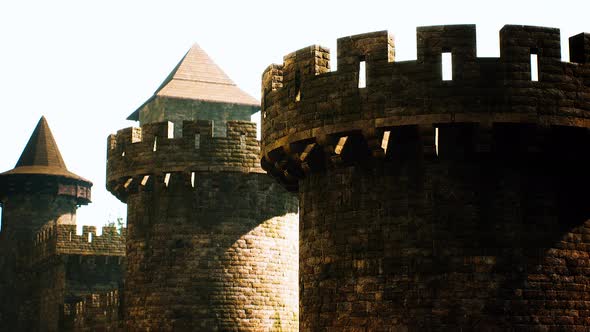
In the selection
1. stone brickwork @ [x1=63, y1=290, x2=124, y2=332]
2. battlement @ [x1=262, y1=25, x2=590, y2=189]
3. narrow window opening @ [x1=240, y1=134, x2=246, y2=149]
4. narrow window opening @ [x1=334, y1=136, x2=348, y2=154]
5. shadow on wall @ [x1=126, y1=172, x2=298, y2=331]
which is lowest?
stone brickwork @ [x1=63, y1=290, x2=124, y2=332]

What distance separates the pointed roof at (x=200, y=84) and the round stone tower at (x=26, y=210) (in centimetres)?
387

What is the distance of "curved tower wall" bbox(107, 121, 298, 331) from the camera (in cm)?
2319

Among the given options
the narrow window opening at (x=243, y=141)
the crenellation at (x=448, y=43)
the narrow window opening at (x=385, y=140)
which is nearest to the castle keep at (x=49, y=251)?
the narrow window opening at (x=243, y=141)

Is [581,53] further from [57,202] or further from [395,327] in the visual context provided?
[57,202]

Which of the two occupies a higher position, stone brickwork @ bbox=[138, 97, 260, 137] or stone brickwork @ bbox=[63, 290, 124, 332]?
stone brickwork @ bbox=[138, 97, 260, 137]

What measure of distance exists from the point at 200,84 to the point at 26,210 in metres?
7.56

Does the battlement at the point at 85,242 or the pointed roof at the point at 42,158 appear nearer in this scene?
the battlement at the point at 85,242

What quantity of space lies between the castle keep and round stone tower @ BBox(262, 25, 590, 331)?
13843mm

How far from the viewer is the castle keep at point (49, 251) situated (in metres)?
32.7

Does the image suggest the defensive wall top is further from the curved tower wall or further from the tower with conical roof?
the tower with conical roof

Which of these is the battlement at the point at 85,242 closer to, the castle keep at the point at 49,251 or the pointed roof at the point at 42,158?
the castle keep at the point at 49,251

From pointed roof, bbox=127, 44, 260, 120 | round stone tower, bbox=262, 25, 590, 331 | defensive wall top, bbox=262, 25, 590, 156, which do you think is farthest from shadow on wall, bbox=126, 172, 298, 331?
pointed roof, bbox=127, 44, 260, 120

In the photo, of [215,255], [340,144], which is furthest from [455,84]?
[215,255]

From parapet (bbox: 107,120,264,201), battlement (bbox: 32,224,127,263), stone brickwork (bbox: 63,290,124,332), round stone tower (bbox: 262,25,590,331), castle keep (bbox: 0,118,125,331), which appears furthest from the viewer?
battlement (bbox: 32,224,127,263)
